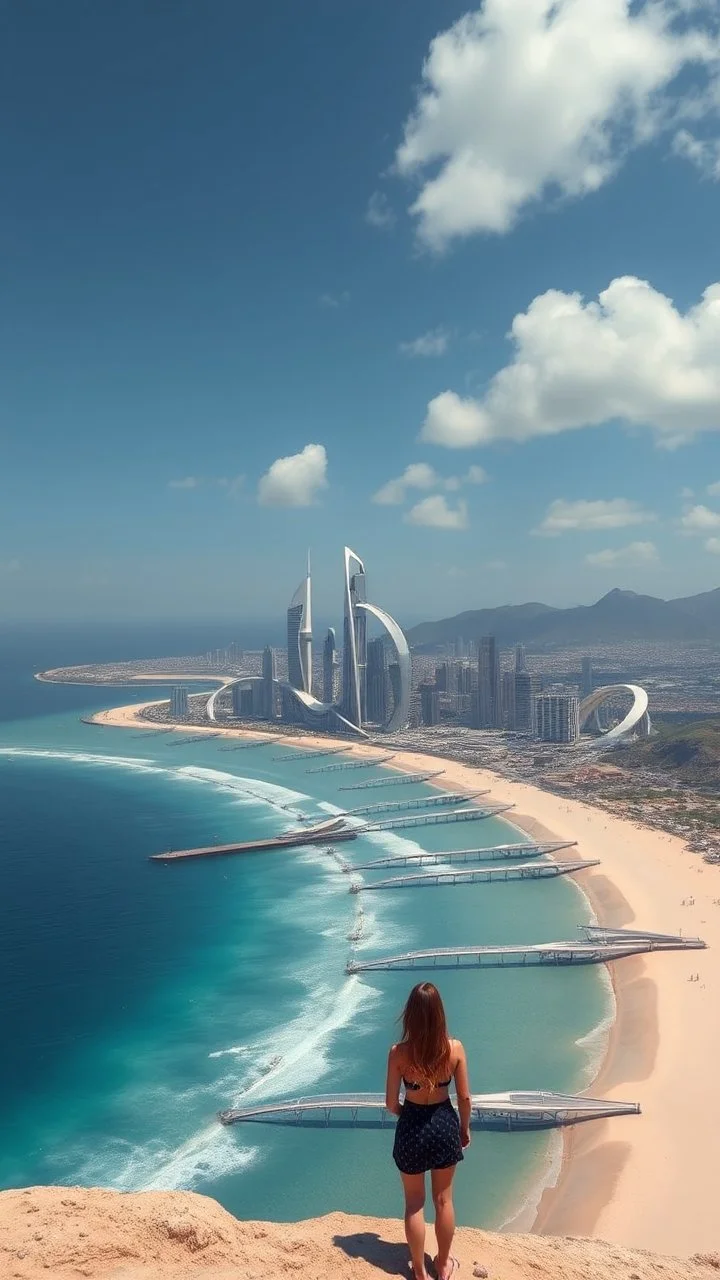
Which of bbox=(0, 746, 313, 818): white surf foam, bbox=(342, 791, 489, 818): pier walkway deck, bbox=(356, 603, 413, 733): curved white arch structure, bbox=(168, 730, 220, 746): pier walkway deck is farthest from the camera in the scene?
bbox=(356, 603, 413, 733): curved white arch structure

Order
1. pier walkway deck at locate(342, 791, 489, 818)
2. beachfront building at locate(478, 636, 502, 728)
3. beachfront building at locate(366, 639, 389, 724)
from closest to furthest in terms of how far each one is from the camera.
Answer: pier walkway deck at locate(342, 791, 489, 818) < beachfront building at locate(478, 636, 502, 728) < beachfront building at locate(366, 639, 389, 724)

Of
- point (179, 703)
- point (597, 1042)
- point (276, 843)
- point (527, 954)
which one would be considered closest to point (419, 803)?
point (276, 843)

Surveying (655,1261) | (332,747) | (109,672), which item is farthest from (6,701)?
(655,1261)

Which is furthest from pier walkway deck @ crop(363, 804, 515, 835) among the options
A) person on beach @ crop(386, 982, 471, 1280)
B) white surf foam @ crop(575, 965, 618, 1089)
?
person on beach @ crop(386, 982, 471, 1280)

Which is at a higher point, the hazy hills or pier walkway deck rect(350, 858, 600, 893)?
the hazy hills

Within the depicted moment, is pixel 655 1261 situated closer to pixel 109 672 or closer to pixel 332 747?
pixel 332 747

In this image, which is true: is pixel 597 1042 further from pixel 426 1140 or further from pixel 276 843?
pixel 276 843

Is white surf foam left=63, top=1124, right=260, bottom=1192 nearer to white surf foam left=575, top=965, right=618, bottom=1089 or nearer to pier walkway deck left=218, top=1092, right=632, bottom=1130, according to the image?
pier walkway deck left=218, top=1092, right=632, bottom=1130
